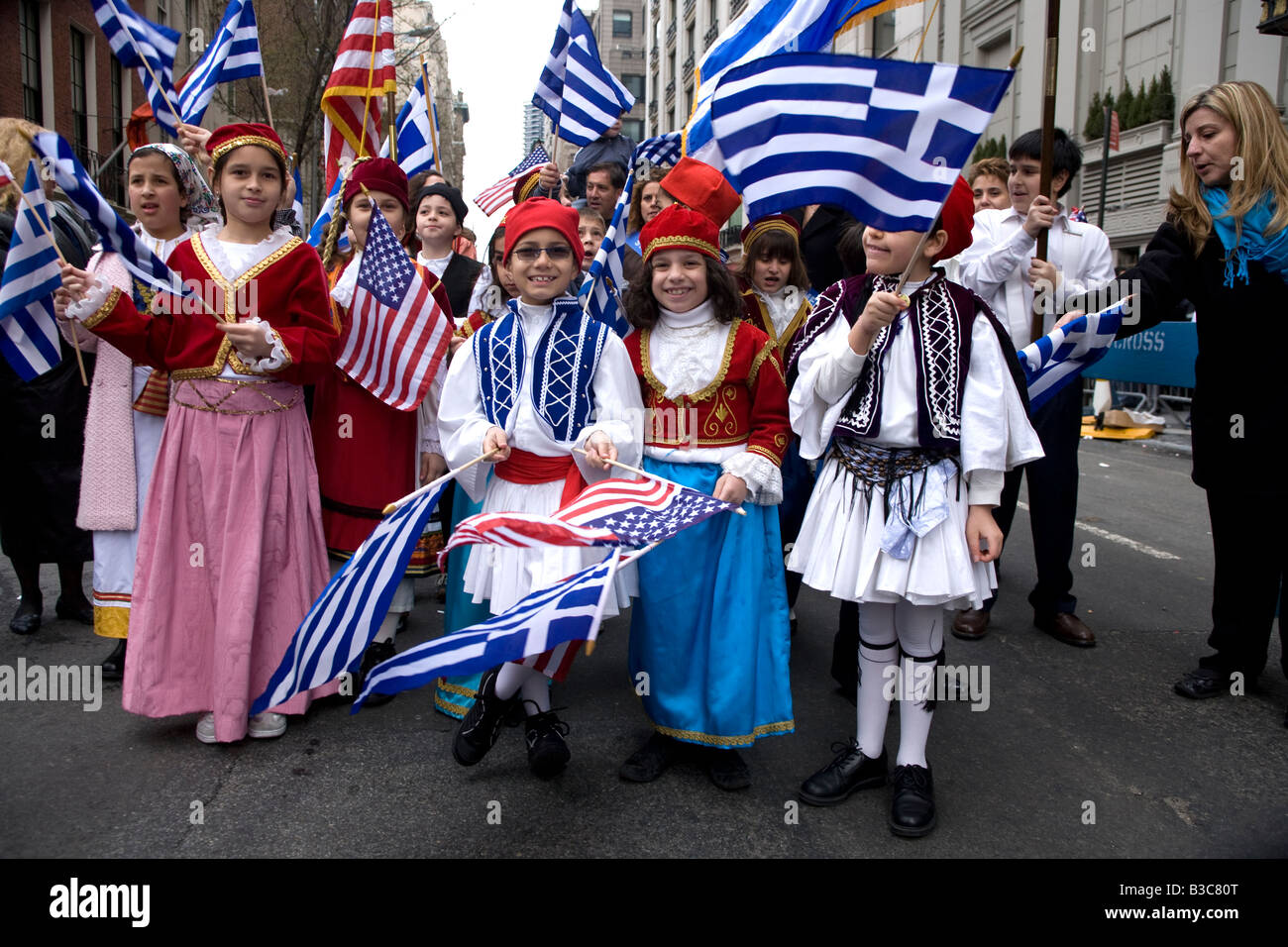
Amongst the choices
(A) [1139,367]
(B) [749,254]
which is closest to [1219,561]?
(B) [749,254]

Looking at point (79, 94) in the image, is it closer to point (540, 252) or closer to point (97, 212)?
point (97, 212)

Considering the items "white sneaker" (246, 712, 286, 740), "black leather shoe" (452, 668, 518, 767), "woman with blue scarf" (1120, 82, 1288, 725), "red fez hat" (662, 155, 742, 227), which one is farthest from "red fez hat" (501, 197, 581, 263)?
"woman with blue scarf" (1120, 82, 1288, 725)

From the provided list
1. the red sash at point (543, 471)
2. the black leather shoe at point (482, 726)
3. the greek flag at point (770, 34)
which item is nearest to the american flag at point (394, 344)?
the red sash at point (543, 471)

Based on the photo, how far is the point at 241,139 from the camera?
3.46 meters

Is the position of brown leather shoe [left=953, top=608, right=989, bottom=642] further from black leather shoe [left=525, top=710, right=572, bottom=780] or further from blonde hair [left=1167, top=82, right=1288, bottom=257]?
black leather shoe [left=525, top=710, right=572, bottom=780]

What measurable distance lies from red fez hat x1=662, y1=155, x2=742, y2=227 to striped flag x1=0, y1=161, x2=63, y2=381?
2167mm

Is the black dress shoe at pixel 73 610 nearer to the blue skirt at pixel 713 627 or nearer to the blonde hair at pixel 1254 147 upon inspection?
the blue skirt at pixel 713 627

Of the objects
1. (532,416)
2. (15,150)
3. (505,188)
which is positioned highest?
(505,188)

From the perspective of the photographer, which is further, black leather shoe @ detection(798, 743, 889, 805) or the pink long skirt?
the pink long skirt

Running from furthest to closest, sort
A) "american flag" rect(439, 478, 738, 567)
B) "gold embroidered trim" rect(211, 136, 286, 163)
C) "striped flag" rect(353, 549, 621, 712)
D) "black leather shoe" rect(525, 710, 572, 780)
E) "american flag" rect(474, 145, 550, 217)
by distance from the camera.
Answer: "american flag" rect(474, 145, 550, 217)
"gold embroidered trim" rect(211, 136, 286, 163)
"black leather shoe" rect(525, 710, 572, 780)
"american flag" rect(439, 478, 738, 567)
"striped flag" rect(353, 549, 621, 712)

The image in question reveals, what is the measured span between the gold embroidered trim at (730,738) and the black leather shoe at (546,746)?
37cm

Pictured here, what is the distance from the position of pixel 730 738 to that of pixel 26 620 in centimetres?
372

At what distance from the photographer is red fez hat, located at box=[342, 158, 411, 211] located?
4.34 m

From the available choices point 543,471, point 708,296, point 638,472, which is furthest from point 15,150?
point 638,472
